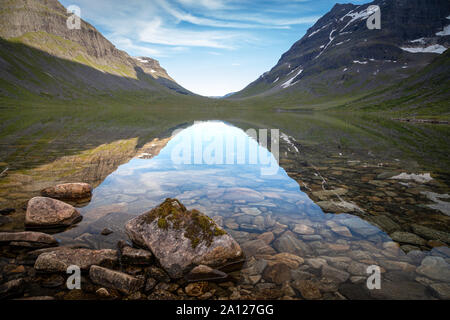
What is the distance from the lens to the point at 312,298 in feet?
18.6

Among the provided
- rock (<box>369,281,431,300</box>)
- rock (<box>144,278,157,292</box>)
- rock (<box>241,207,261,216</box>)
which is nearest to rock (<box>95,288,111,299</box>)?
rock (<box>144,278,157,292</box>)

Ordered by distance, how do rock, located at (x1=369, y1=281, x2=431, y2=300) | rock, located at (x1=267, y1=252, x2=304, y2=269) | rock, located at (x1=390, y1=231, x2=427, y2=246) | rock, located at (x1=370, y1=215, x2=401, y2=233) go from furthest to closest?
rock, located at (x1=370, y1=215, x2=401, y2=233)
rock, located at (x1=390, y1=231, x2=427, y2=246)
rock, located at (x1=267, y1=252, x2=304, y2=269)
rock, located at (x1=369, y1=281, x2=431, y2=300)

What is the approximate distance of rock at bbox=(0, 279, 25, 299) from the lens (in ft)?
17.5

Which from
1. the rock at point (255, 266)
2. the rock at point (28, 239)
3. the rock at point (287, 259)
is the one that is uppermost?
the rock at point (28, 239)

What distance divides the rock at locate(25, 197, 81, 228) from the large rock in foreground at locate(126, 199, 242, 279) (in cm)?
281

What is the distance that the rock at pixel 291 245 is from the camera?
25.0 feet

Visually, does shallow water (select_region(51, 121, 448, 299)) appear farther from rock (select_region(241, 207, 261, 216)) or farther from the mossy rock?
the mossy rock

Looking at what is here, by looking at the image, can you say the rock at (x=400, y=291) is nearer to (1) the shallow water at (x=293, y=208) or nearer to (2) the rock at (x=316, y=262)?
(1) the shallow water at (x=293, y=208)

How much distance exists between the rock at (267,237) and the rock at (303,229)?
95 centimetres

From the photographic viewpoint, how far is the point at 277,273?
6605 mm

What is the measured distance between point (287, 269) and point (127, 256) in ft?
14.4

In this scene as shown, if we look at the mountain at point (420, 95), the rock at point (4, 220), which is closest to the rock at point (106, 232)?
the rock at point (4, 220)

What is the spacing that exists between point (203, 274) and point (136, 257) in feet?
6.35

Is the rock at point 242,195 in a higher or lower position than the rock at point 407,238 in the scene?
higher
